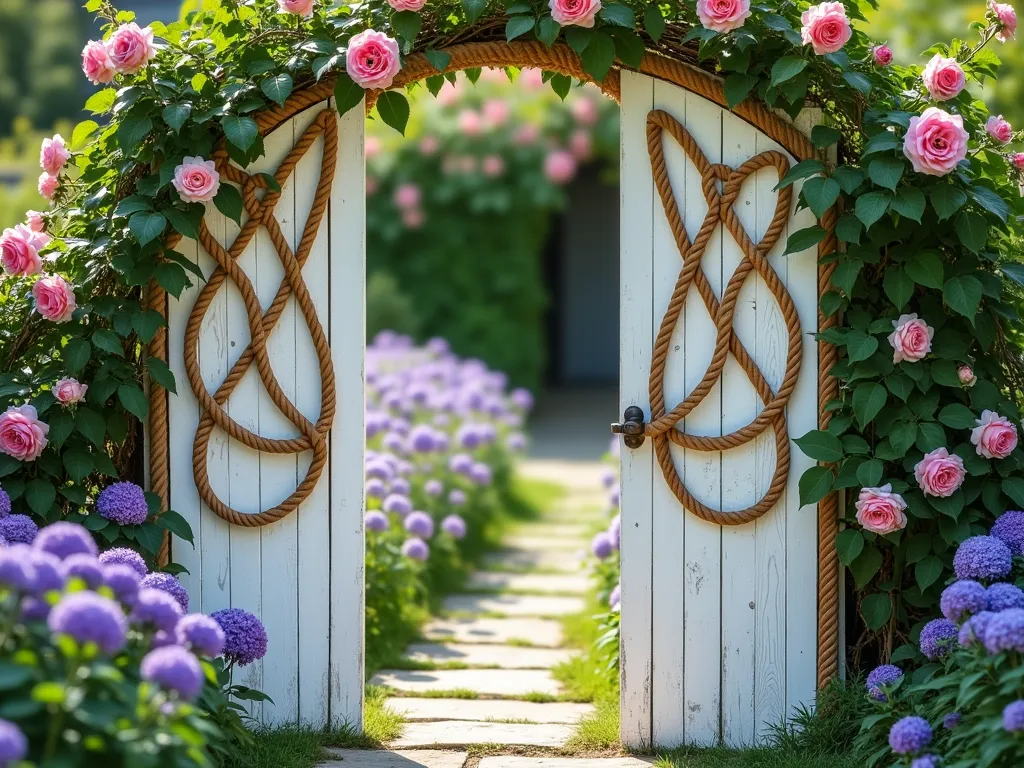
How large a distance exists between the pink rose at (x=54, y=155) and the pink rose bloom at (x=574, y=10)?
1.39 metres

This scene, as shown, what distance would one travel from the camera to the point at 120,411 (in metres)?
3.26

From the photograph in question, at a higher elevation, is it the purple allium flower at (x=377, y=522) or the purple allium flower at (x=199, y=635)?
the purple allium flower at (x=199, y=635)

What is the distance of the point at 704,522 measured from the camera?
10.7ft

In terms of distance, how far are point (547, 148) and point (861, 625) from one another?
743cm

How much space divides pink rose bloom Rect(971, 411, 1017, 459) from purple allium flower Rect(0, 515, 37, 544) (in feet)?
7.51

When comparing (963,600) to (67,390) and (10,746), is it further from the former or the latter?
(67,390)

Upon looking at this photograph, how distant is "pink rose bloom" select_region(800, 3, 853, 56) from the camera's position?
288 centimetres

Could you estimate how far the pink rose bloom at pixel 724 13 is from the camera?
293 cm

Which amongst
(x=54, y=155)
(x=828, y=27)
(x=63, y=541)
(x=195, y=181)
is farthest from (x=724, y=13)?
(x=63, y=541)

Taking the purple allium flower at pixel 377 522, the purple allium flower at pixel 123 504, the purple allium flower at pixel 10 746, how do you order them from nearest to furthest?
the purple allium flower at pixel 10 746 → the purple allium flower at pixel 123 504 → the purple allium flower at pixel 377 522

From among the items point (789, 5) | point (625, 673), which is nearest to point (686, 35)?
point (789, 5)

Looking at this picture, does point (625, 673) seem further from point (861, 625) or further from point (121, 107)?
point (121, 107)

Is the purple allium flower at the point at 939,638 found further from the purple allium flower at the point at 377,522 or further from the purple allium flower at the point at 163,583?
the purple allium flower at the point at 377,522

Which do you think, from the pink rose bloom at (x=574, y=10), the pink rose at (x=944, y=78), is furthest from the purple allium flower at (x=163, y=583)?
the pink rose at (x=944, y=78)
